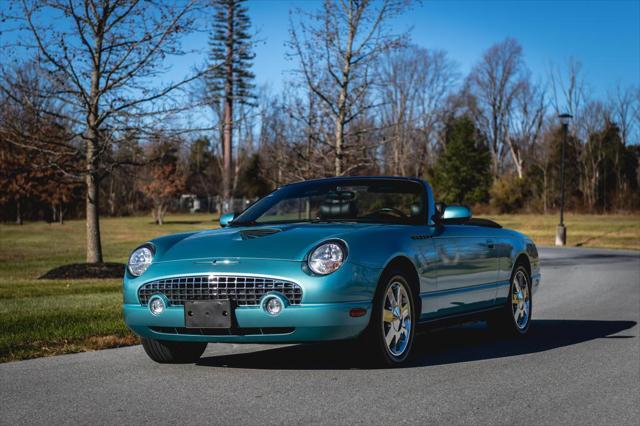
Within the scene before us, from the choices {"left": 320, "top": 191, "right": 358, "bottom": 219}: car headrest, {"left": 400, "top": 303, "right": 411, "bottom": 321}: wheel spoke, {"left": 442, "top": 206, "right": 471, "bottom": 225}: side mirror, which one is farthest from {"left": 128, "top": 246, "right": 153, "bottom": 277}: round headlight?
{"left": 442, "top": 206, "right": 471, "bottom": 225}: side mirror

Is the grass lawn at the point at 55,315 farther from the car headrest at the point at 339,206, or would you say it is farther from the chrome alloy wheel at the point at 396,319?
the chrome alloy wheel at the point at 396,319

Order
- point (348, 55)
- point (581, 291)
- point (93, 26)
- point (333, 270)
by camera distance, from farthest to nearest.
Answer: point (348, 55) < point (93, 26) < point (581, 291) < point (333, 270)

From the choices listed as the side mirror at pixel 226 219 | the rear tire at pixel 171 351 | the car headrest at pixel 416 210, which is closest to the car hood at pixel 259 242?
the rear tire at pixel 171 351

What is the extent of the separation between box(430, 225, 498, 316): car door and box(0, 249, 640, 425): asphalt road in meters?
0.43

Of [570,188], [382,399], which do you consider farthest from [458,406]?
[570,188]

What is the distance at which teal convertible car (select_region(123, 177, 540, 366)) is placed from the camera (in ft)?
19.6

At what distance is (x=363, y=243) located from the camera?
6.29 meters

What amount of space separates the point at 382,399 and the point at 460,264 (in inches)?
101

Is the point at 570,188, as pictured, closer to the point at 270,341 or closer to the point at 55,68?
the point at 55,68

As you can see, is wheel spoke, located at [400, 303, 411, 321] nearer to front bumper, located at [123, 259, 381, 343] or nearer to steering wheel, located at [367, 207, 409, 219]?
front bumper, located at [123, 259, 381, 343]

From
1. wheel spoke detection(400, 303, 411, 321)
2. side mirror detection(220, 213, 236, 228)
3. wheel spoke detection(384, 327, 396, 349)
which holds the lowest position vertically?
wheel spoke detection(384, 327, 396, 349)

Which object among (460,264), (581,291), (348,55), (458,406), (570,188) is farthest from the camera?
(570,188)

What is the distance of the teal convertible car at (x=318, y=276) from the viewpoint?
5988 mm

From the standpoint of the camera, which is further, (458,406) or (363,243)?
(363,243)
